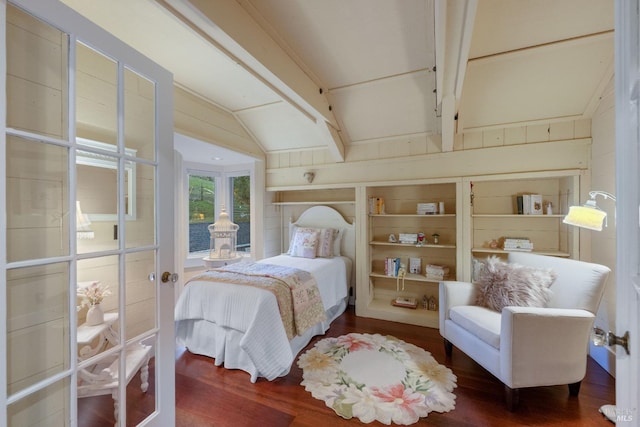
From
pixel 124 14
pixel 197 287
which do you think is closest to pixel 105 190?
pixel 124 14

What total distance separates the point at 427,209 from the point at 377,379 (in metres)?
1.85

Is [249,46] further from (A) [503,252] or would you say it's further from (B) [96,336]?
(A) [503,252]

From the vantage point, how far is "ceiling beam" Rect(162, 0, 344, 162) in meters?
1.25

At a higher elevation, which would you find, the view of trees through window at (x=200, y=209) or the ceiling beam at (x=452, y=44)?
the ceiling beam at (x=452, y=44)

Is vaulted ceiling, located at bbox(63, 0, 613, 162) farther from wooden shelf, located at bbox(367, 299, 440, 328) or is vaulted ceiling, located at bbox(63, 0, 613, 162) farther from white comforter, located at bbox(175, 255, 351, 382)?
wooden shelf, located at bbox(367, 299, 440, 328)

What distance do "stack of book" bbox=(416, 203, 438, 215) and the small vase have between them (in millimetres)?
2871

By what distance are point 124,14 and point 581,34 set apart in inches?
115

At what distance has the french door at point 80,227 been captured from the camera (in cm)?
90

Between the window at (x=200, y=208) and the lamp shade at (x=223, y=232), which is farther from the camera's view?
the window at (x=200, y=208)

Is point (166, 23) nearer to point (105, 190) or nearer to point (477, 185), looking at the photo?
point (105, 190)

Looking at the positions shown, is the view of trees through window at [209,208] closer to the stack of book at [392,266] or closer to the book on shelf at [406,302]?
the stack of book at [392,266]

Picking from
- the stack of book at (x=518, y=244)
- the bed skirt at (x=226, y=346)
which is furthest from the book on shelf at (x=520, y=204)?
the bed skirt at (x=226, y=346)

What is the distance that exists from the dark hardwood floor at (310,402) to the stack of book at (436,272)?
2.97 feet

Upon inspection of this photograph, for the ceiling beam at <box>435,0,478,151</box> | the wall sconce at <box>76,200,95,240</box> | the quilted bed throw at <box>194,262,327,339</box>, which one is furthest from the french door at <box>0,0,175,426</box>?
the ceiling beam at <box>435,0,478,151</box>
